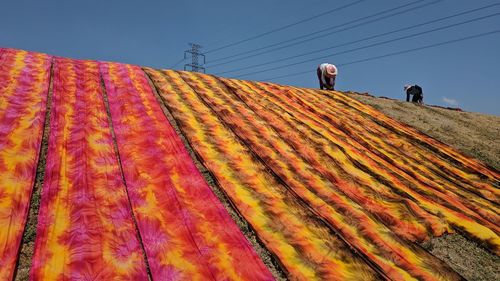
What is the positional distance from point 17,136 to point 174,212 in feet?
7.70

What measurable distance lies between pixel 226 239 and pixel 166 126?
2.58m

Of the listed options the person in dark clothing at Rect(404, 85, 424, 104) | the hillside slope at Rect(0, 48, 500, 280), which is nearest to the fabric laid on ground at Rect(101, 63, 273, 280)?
the hillside slope at Rect(0, 48, 500, 280)

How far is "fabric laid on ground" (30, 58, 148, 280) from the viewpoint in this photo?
251cm

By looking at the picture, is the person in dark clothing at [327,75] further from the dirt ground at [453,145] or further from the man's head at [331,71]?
the dirt ground at [453,145]

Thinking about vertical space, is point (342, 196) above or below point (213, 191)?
below

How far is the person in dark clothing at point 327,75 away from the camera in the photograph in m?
11.2

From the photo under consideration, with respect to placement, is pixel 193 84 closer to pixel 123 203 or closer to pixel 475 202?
pixel 123 203

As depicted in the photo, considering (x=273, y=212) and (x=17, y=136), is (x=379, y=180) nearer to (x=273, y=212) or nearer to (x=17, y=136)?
(x=273, y=212)

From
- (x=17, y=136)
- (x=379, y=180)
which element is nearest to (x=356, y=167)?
(x=379, y=180)

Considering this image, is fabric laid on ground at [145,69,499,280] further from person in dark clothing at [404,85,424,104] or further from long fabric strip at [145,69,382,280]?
person in dark clothing at [404,85,424,104]

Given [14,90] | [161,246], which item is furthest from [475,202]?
[14,90]

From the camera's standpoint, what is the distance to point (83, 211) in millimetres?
3068

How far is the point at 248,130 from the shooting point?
5.62 meters

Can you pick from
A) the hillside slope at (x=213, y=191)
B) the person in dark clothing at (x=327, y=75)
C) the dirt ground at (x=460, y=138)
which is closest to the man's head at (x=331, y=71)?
the person in dark clothing at (x=327, y=75)
